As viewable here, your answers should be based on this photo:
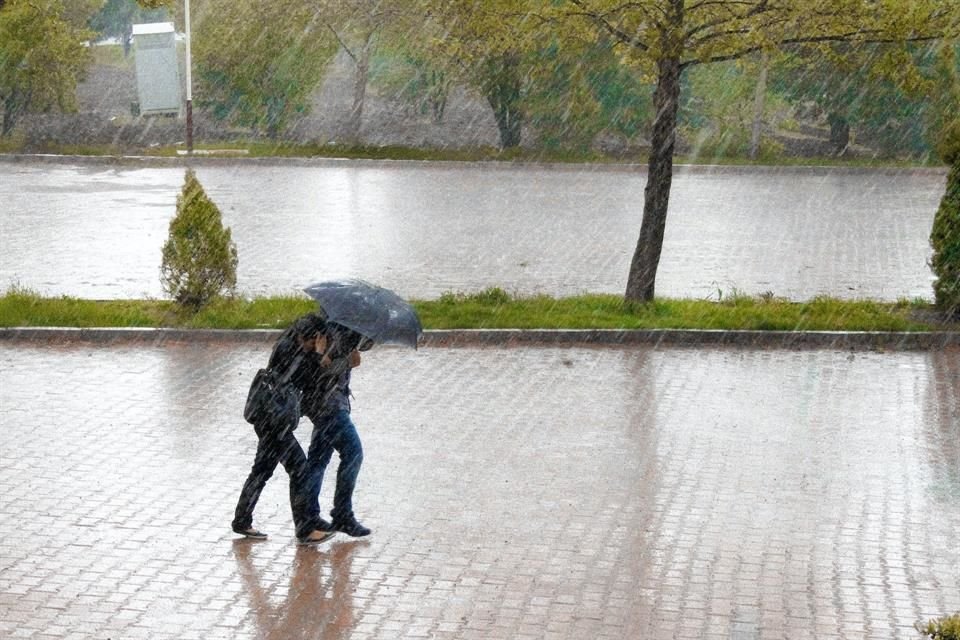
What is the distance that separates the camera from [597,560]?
775 cm

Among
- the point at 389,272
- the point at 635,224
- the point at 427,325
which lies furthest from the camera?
the point at 635,224

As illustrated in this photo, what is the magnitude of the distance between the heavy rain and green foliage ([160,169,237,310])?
3 cm

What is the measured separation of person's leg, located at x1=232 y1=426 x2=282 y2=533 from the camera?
7.93 meters

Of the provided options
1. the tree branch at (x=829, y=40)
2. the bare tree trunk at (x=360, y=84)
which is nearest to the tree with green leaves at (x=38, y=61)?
the bare tree trunk at (x=360, y=84)

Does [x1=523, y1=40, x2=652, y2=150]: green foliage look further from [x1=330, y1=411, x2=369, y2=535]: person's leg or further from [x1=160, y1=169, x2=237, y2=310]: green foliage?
[x1=330, y1=411, x2=369, y2=535]: person's leg

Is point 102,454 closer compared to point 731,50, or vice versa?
point 102,454

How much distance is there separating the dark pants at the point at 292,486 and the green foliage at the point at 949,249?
8631 millimetres

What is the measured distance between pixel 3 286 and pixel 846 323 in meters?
9.18

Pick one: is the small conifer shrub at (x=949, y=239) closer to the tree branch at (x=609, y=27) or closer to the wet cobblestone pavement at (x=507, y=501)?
the wet cobblestone pavement at (x=507, y=501)

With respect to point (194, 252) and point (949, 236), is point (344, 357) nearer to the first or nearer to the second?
point (194, 252)

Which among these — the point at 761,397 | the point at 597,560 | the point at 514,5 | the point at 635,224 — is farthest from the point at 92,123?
the point at 597,560

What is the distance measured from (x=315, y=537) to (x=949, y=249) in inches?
352

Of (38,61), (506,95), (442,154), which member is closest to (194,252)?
(442,154)

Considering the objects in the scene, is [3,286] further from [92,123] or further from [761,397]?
[92,123]
